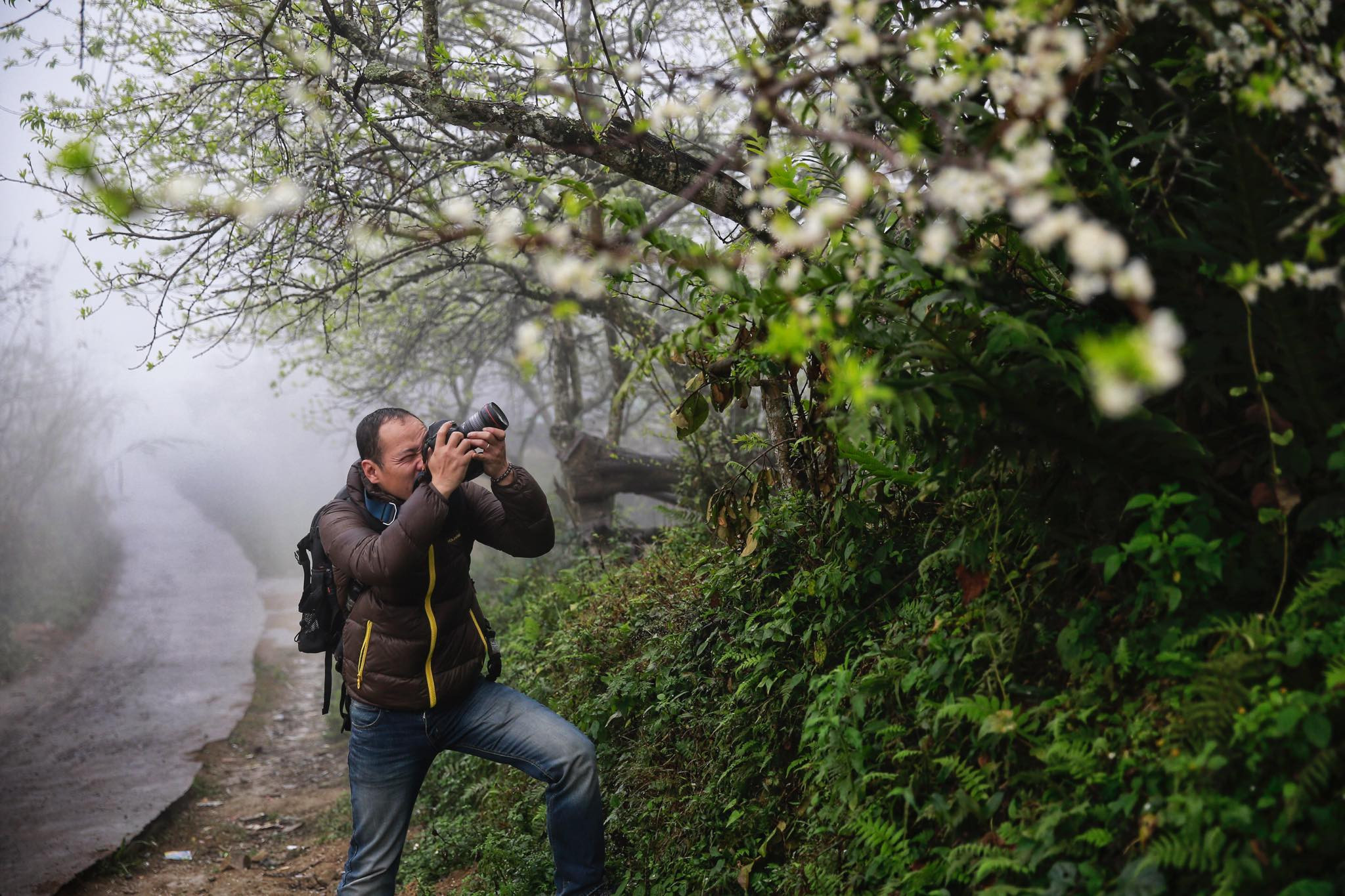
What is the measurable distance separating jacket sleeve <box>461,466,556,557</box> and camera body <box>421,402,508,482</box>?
0.18m

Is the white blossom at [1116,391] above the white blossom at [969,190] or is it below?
below

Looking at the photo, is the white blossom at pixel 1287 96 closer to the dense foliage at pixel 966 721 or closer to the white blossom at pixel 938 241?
the white blossom at pixel 938 241

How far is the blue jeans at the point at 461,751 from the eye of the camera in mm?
3406

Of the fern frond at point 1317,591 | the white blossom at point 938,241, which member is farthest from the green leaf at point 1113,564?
the white blossom at point 938,241

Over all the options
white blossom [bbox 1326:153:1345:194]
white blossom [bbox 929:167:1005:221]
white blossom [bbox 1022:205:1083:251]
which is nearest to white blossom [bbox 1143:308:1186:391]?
white blossom [bbox 1022:205:1083:251]

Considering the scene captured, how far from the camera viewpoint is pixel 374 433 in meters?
3.76

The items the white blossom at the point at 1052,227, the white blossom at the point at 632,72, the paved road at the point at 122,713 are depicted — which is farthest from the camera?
the paved road at the point at 122,713

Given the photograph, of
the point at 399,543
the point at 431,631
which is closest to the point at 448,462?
the point at 399,543

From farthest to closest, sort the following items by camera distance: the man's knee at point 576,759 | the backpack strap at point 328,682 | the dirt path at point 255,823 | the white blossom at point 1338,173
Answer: the dirt path at point 255,823 → the backpack strap at point 328,682 → the man's knee at point 576,759 → the white blossom at point 1338,173

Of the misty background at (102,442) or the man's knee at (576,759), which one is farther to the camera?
the misty background at (102,442)

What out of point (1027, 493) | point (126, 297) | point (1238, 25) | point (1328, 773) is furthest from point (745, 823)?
point (126, 297)

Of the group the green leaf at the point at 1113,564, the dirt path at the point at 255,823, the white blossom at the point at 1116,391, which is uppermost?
the white blossom at the point at 1116,391

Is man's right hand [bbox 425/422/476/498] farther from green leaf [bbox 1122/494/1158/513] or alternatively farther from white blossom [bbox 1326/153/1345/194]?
white blossom [bbox 1326/153/1345/194]

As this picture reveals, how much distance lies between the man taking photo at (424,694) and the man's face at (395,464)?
147 millimetres
